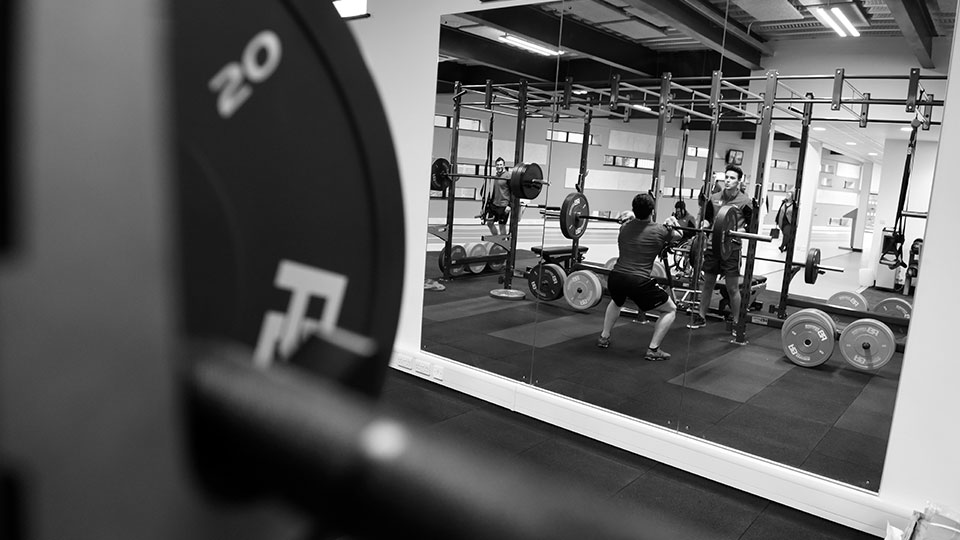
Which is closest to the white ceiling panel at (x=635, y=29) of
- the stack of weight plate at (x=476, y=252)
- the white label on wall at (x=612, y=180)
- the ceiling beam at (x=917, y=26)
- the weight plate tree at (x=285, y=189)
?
the white label on wall at (x=612, y=180)

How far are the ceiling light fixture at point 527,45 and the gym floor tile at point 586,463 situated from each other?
2.26 metres

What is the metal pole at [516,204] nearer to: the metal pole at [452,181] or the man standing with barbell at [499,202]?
the man standing with barbell at [499,202]

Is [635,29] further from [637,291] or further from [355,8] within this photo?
[355,8]

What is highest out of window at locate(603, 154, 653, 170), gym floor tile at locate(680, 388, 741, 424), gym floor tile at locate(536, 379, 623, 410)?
window at locate(603, 154, 653, 170)

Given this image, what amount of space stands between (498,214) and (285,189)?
16.1ft

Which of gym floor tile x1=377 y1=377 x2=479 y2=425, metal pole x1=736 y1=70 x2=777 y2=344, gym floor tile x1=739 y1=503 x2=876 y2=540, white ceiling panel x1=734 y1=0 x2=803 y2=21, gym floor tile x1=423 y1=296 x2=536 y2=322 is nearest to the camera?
gym floor tile x1=739 y1=503 x2=876 y2=540

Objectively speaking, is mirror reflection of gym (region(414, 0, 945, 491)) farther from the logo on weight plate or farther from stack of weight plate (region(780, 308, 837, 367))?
the logo on weight plate

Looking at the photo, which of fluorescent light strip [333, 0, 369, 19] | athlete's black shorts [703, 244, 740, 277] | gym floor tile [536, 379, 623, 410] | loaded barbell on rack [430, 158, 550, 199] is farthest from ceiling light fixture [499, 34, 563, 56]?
gym floor tile [536, 379, 623, 410]

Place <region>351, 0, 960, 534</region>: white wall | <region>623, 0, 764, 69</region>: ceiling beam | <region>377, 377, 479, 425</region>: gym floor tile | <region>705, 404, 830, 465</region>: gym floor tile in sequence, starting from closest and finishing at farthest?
<region>351, 0, 960, 534</region>: white wall → <region>623, 0, 764, 69</region>: ceiling beam → <region>705, 404, 830, 465</region>: gym floor tile → <region>377, 377, 479, 425</region>: gym floor tile

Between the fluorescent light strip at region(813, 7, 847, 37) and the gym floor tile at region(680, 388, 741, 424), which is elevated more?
the fluorescent light strip at region(813, 7, 847, 37)

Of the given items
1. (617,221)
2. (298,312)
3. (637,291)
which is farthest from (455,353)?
(298,312)

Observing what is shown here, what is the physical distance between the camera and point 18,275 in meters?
0.21

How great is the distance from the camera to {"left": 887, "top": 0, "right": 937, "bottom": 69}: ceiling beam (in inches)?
101

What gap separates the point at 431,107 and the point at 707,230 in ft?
6.14
